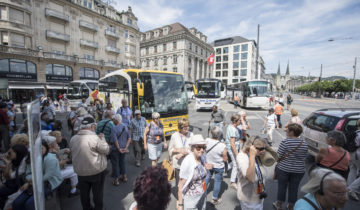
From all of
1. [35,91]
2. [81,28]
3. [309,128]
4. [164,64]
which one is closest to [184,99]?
[309,128]

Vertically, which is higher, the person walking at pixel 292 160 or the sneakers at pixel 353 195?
→ the person walking at pixel 292 160

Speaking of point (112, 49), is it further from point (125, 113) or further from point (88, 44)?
point (125, 113)

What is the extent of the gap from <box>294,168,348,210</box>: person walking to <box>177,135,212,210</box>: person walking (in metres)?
Answer: 1.22

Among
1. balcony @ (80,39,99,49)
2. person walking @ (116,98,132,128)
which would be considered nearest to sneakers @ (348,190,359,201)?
person walking @ (116,98,132,128)

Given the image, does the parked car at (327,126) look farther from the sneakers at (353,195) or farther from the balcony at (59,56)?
the balcony at (59,56)

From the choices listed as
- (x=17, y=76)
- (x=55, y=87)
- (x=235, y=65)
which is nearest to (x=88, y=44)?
(x=55, y=87)

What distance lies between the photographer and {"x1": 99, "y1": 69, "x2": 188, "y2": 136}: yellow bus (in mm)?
6820

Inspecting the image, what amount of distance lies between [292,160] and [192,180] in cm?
190

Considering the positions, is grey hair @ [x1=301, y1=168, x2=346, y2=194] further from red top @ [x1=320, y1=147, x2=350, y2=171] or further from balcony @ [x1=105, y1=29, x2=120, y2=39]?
balcony @ [x1=105, y1=29, x2=120, y2=39]

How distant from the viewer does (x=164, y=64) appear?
4850 cm

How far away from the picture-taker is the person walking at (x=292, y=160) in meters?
2.86

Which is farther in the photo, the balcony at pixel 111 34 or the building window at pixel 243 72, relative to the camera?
the building window at pixel 243 72

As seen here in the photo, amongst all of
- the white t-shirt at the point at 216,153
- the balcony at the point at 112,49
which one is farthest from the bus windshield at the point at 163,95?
the balcony at the point at 112,49

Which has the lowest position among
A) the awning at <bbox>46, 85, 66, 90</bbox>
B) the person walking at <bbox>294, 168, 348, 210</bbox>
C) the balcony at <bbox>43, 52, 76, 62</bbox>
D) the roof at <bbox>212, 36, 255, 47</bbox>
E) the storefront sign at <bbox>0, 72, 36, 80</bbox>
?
the person walking at <bbox>294, 168, 348, 210</bbox>
